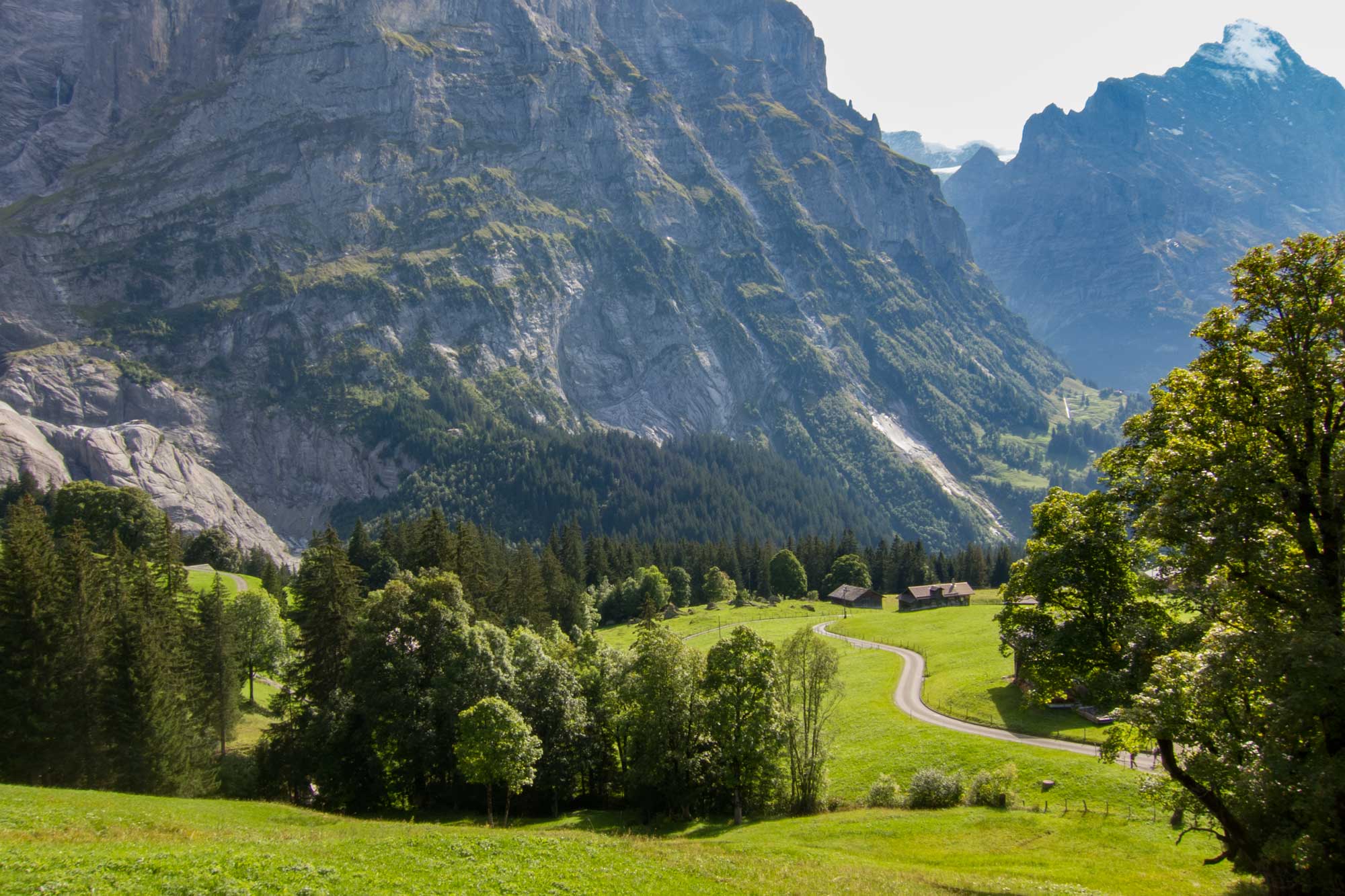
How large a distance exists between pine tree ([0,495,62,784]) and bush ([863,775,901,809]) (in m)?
47.4

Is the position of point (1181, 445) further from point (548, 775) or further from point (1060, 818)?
point (548, 775)

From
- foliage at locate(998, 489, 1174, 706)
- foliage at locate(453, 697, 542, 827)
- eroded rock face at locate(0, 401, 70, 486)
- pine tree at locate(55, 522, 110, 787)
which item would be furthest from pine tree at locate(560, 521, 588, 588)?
eroded rock face at locate(0, 401, 70, 486)

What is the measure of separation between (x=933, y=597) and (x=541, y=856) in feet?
358

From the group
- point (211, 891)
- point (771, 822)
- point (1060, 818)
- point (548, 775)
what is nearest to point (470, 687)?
point (548, 775)

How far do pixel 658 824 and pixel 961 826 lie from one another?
56.4 feet

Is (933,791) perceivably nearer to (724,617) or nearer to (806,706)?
(806,706)

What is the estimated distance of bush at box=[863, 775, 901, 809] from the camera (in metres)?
44.1

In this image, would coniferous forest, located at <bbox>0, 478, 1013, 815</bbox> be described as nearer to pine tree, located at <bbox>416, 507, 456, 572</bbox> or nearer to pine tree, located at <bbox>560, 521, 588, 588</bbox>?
pine tree, located at <bbox>416, 507, 456, 572</bbox>

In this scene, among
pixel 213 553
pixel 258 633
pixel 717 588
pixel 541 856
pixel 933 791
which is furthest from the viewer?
pixel 717 588

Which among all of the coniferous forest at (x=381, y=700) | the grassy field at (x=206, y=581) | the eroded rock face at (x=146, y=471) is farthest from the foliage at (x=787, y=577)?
the eroded rock face at (x=146, y=471)

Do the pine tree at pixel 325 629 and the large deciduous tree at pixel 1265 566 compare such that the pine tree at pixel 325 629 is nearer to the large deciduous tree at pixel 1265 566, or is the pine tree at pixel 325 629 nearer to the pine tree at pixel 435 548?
the pine tree at pixel 435 548

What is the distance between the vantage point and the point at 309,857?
24.7 metres

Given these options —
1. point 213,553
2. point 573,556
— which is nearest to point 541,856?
point 573,556

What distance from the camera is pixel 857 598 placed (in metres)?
130
